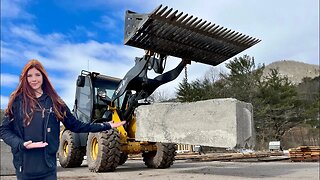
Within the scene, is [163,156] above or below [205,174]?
above

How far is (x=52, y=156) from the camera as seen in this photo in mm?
→ 2568

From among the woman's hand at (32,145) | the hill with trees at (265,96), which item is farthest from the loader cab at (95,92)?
the hill with trees at (265,96)

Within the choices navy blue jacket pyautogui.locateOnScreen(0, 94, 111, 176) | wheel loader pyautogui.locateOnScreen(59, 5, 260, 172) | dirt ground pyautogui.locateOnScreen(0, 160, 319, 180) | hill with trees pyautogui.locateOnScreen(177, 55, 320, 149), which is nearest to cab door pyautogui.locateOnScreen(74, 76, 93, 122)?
wheel loader pyautogui.locateOnScreen(59, 5, 260, 172)

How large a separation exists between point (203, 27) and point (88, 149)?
151 inches

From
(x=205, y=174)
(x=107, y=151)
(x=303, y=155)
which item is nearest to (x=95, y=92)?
(x=107, y=151)

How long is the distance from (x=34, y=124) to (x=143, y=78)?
20.2 feet

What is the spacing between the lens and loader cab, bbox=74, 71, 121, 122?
9.73 m

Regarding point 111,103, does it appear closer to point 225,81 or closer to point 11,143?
point 11,143

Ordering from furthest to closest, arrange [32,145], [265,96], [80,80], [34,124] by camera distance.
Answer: [265,96] < [80,80] < [34,124] < [32,145]

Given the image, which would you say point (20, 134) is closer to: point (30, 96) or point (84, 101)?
point (30, 96)

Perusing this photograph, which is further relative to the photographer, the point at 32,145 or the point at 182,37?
the point at 182,37

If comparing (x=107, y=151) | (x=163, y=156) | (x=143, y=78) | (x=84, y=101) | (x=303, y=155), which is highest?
(x=143, y=78)

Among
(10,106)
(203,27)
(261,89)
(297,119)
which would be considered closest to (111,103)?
(203,27)

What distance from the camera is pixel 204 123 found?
241 inches
